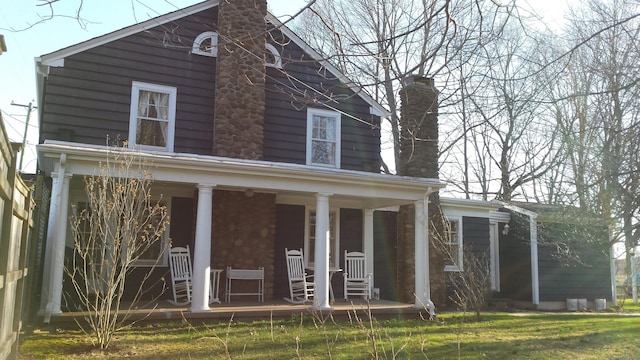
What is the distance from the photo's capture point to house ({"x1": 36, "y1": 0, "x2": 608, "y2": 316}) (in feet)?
30.5

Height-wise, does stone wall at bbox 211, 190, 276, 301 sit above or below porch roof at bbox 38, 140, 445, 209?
below

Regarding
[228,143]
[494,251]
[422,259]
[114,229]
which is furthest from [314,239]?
[494,251]

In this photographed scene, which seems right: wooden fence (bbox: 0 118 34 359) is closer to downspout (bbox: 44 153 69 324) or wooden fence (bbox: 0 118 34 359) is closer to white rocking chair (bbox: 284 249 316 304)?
downspout (bbox: 44 153 69 324)

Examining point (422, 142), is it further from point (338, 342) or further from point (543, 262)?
point (338, 342)

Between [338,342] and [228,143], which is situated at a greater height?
A: [228,143]

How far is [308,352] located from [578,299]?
13.0 metres

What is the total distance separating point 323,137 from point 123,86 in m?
4.46


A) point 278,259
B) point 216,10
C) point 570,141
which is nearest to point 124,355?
point 278,259

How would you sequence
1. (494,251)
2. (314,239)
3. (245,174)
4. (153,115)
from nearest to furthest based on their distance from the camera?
(245,174) < (153,115) < (314,239) < (494,251)

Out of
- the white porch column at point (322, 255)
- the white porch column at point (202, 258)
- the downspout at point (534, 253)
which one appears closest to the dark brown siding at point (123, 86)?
the white porch column at point (202, 258)

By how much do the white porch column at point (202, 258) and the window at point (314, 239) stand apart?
3633 millimetres

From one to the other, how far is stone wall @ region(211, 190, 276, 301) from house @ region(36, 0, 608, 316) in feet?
0.07

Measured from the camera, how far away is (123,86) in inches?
419

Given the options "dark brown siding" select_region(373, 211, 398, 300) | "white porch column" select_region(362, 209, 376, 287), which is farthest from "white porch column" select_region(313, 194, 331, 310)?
"dark brown siding" select_region(373, 211, 398, 300)
